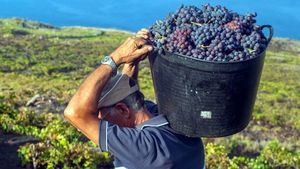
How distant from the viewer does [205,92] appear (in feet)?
14.1

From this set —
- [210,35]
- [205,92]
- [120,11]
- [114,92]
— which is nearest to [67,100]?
[114,92]

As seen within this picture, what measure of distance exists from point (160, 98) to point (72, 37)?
6801 cm

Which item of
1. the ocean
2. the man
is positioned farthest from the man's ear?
the ocean

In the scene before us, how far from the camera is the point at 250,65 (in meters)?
4.21

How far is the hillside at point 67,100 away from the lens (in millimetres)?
9094

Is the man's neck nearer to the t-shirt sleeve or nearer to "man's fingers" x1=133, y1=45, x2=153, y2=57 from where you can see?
the t-shirt sleeve

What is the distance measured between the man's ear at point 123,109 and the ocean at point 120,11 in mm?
137636

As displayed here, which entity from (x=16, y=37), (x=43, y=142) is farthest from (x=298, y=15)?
(x=43, y=142)

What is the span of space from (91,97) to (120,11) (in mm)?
150673

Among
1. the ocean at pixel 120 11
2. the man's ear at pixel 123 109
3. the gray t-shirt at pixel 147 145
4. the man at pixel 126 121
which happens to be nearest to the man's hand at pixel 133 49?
the man at pixel 126 121

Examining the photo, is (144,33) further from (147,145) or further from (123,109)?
(147,145)

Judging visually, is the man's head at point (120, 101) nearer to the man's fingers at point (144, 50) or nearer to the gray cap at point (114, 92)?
the gray cap at point (114, 92)

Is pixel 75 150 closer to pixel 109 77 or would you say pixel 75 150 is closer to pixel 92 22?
pixel 109 77

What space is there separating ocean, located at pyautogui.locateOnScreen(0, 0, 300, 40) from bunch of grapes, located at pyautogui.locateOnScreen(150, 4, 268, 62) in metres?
138
